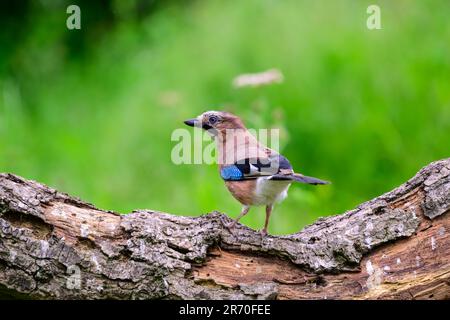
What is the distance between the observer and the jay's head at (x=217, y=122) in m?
5.77

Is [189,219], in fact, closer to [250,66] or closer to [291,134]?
[291,134]

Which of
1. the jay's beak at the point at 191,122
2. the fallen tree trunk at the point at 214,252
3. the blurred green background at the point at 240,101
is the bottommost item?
the fallen tree trunk at the point at 214,252

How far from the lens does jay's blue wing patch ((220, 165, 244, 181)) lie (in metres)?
5.22

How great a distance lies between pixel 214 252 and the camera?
14.8ft

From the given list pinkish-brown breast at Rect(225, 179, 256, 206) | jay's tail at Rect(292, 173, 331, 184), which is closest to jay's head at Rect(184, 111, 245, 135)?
pinkish-brown breast at Rect(225, 179, 256, 206)

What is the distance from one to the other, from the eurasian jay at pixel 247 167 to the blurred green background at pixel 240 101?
112 cm

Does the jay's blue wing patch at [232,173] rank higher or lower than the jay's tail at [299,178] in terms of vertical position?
higher

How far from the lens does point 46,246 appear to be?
4.25 m

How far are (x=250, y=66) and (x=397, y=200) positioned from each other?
5.55 m

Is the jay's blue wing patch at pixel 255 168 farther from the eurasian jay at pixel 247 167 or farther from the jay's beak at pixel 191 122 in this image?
the jay's beak at pixel 191 122

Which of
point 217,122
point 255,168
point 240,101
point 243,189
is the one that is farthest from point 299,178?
point 240,101

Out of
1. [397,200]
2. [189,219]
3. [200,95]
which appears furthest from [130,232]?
[200,95]

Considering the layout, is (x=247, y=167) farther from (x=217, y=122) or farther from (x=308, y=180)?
(x=217, y=122)

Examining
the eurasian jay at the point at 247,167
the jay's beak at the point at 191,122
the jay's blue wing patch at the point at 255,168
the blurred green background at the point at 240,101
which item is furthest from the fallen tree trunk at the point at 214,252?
the blurred green background at the point at 240,101
